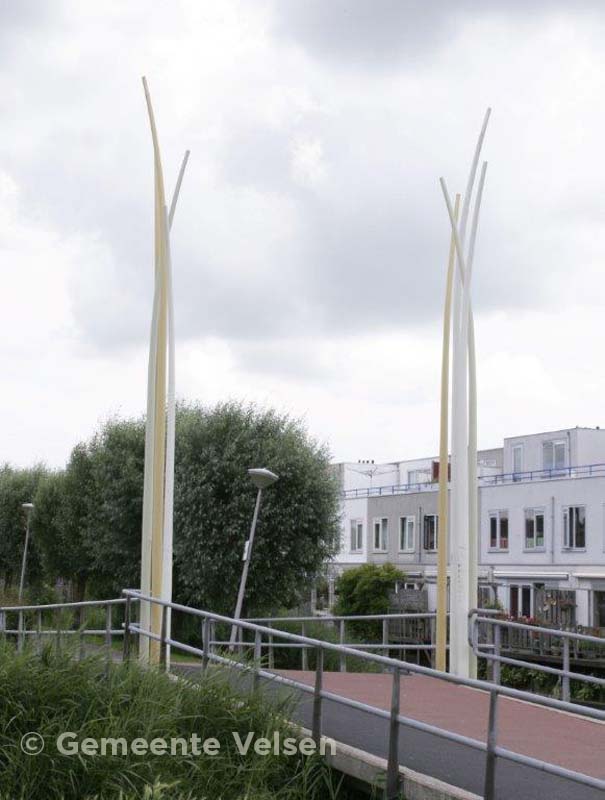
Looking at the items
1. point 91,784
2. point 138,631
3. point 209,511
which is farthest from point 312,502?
point 91,784

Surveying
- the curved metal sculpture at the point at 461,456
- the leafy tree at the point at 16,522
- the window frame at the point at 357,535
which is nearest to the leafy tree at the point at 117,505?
the leafy tree at the point at 16,522

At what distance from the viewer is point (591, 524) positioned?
5009cm

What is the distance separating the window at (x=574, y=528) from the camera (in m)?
50.8

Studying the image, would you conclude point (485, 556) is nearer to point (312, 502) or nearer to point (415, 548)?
point (415, 548)

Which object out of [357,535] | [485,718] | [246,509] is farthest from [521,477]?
[485,718]

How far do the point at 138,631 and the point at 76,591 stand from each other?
3459 centimetres

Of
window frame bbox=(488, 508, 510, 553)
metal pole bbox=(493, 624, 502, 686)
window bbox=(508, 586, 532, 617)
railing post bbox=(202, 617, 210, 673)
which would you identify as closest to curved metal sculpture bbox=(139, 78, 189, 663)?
railing post bbox=(202, 617, 210, 673)

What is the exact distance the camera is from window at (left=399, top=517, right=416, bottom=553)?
63.2 meters

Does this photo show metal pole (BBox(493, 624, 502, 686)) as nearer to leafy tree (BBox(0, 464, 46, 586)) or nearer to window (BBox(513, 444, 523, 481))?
leafy tree (BBox(0, 464, 46, 586))

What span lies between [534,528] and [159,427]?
39.0m

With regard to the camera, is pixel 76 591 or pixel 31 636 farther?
pixel 76 591

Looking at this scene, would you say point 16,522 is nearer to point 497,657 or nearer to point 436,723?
point 497,657

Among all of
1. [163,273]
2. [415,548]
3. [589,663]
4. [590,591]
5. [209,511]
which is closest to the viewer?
[163,273]

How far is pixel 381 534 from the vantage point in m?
66.1
